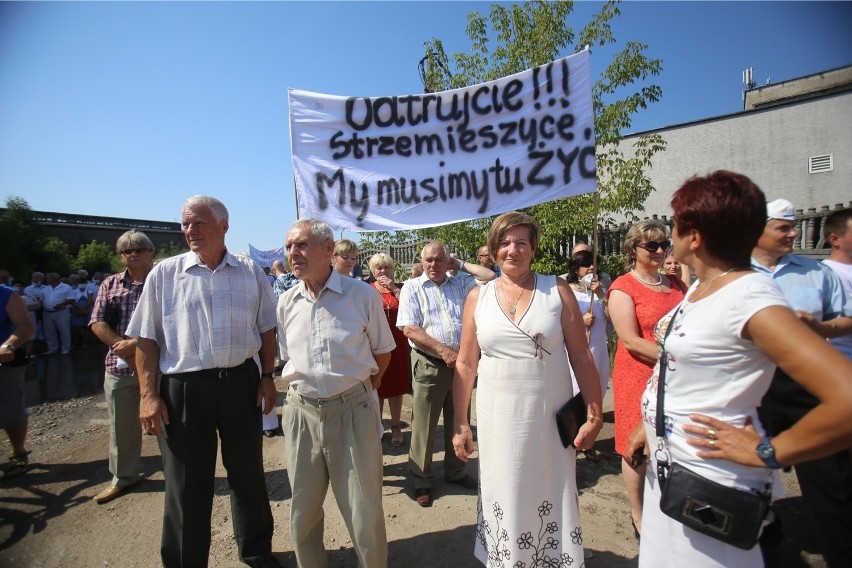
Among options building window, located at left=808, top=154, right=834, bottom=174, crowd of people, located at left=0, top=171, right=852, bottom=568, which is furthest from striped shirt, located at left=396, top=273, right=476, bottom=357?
building window, located at left=808, top=154, right=834, bottom=174

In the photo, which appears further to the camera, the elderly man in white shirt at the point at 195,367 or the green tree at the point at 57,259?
the green tree at the point at 57,259

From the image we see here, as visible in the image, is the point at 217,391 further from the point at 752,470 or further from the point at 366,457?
the point at 752,470

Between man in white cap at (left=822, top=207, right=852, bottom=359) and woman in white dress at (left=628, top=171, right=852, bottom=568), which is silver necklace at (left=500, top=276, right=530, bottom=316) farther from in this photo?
man in white cap at (left=822, top=207, right=852, bottom=359)

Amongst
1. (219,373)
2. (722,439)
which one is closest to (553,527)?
(722,439)

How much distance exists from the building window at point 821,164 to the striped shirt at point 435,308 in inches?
631

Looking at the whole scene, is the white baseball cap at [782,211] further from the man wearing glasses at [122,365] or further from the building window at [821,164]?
the building window at [821,164]

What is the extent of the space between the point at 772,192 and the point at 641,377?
16.1 meters

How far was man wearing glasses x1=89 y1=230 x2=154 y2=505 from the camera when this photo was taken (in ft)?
12.0

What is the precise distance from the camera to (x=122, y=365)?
12.3 ft

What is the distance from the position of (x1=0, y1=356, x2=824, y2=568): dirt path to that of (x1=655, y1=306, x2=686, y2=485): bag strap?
1.53m

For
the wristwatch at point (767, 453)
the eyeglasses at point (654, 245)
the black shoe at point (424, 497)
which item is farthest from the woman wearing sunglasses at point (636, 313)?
the black shoe at point (424, 497)

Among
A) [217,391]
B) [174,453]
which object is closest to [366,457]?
[217,391]

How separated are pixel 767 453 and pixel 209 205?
2758mm

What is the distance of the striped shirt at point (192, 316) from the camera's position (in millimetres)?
2512
